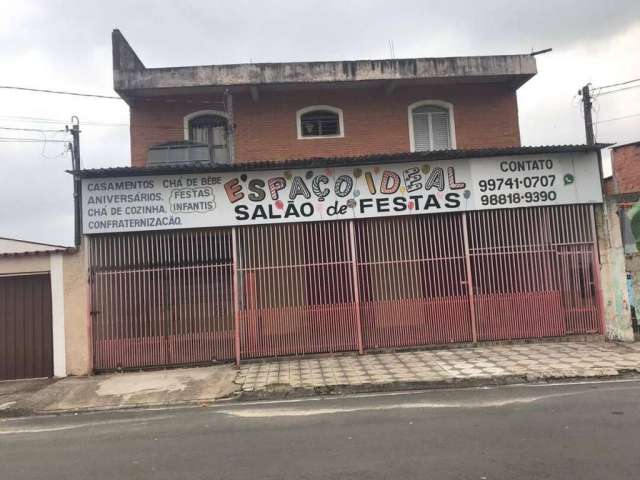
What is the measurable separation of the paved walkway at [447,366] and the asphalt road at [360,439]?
2.05 ft

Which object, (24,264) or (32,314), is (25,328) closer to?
(32,314)

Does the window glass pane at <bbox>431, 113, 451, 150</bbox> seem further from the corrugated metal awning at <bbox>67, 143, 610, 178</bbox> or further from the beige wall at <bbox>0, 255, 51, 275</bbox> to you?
the beige wall at <bbox>0, 255, 51, 275</bbox>

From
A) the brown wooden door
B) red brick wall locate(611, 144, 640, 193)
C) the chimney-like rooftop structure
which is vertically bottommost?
the brown wooden door

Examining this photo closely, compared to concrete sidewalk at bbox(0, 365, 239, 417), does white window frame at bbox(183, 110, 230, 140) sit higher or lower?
higher

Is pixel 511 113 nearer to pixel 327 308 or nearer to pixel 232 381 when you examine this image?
pixel 327 308

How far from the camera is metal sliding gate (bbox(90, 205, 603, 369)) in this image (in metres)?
10.2

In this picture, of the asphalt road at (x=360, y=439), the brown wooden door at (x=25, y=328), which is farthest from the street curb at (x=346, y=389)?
the brown wooden door at (x=25, y=328)

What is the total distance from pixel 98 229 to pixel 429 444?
26.3 ft

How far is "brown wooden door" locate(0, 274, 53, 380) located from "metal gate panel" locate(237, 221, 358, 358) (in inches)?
152

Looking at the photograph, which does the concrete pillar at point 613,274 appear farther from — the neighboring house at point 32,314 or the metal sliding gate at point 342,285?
the neighboring house at point 32,314

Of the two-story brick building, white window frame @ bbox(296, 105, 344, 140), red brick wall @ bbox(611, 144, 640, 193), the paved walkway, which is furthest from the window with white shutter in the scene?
red brick wall @ bbox(611, 144, 640, 193)

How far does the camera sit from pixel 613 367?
825 centimetres

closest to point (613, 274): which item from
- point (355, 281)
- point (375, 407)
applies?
point (355, 281)

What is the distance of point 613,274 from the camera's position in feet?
35.6
